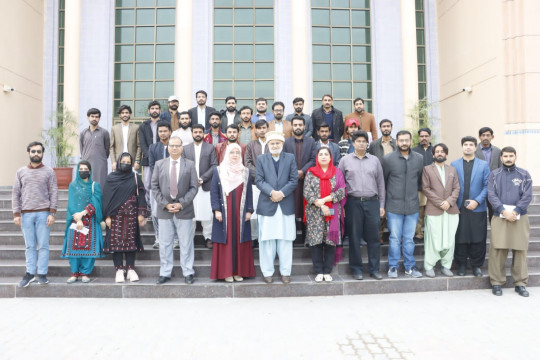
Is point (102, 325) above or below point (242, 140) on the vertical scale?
below

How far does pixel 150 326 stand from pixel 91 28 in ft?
40.1

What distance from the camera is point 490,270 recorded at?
562 cm

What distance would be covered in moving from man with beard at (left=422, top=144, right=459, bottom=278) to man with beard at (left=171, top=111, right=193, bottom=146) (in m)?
4.06

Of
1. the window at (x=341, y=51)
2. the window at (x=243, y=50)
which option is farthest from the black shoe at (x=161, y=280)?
the window at (x=341, y=51)

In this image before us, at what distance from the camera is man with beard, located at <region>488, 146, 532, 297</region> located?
17.7 ft

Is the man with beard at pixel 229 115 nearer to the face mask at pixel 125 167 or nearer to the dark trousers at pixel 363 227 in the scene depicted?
the face mask at pixel 125 167

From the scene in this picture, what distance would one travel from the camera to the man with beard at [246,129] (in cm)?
705

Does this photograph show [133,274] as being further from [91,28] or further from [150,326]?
[91,28]

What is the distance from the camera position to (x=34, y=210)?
18.0 feet

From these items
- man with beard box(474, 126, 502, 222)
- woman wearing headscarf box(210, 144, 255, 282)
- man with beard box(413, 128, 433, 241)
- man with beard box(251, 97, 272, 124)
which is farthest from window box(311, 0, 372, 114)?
woman wearing headscarf box(210, 144, 255, 282)

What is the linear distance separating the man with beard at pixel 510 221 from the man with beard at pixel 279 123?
3464 millimetres

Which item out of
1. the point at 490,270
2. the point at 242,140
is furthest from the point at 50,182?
the point at 490,270

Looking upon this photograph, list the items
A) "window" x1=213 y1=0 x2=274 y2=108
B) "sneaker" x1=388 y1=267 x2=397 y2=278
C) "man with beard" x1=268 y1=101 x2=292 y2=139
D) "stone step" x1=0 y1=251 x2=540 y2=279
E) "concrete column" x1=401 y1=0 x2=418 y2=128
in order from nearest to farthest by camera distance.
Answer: "sneaker" x1=388 y1=267 x2=397 y2=278 → "stone step" x1=0 y1=251 x2=540 y2=279 → "man with beard" x1=268 y1=101 x2=292 y2=139 → "concrete column" x1=401 y1=0 x2=418 y2=128 → "window" x1=213 y1=0 x2=274 y2=108

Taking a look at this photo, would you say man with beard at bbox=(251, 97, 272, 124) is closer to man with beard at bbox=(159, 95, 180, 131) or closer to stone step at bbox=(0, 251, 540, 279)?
man with beard at bbox=(159, 95, 180, 131)
